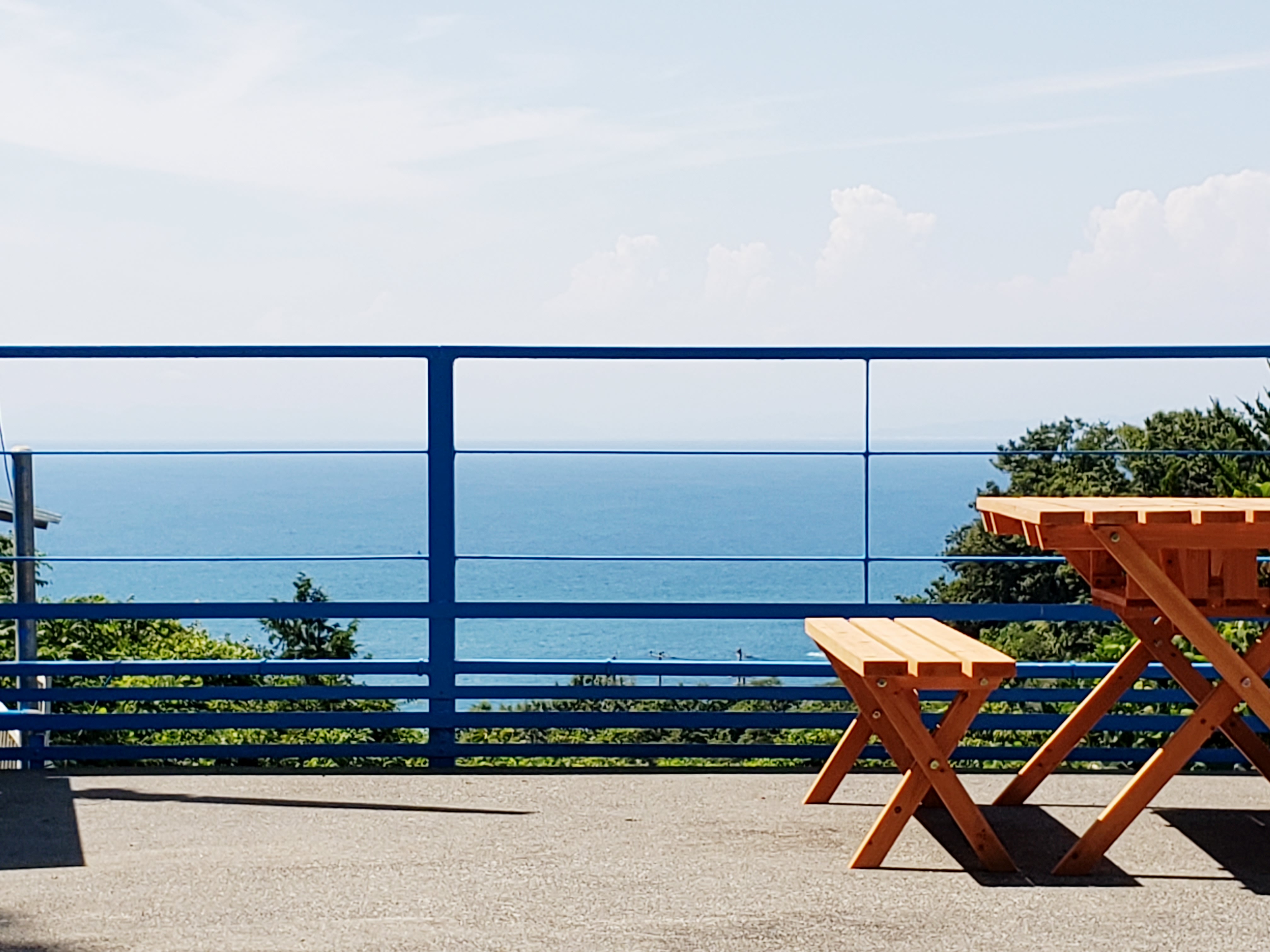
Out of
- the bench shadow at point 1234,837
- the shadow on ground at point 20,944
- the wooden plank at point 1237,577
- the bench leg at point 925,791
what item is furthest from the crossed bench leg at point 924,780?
the shadow on ground at point 20,944

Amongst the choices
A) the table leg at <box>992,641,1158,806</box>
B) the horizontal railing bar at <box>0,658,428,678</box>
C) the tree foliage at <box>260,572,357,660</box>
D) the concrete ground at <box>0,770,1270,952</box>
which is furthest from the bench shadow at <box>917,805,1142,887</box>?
the tree foliage at <box>260,572,357,660</box>

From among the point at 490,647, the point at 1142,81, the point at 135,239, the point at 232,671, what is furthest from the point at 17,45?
the point at 232,671

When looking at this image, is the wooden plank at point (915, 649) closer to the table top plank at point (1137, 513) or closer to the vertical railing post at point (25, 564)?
the table top plank at point (1137, 513)

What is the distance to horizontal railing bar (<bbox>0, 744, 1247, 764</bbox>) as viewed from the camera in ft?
18.9

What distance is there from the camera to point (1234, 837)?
4.75 m

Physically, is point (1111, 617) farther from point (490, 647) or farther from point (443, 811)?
point (490, 647)

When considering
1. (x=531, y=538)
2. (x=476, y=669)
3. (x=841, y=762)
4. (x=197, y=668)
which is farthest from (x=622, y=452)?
(x=531, y=538)

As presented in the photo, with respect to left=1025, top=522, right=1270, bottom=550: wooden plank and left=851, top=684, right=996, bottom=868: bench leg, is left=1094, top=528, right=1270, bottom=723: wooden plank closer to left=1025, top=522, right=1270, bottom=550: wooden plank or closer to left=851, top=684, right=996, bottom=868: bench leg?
left=1025, top=522, right=1270, bottom=550: wooden plank

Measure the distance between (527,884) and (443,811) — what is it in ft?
3.46

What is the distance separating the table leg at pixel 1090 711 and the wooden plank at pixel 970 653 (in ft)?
1.61

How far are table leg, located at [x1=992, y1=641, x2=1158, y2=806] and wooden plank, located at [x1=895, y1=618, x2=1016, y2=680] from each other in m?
0.49

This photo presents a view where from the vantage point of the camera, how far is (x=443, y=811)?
5.09 m

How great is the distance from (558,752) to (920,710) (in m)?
1.74

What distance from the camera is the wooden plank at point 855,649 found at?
13.6 ft
